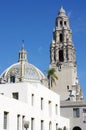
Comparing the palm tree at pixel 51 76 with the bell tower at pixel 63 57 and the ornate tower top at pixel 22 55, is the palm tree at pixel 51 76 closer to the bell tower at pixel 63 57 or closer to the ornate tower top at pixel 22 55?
the bell tower at pixel 63 57

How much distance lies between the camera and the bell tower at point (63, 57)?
123875mm

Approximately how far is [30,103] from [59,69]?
7680cm

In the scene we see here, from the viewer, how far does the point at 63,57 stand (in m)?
128

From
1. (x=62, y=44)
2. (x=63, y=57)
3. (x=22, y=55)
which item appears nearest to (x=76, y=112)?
(x=63, y=57)

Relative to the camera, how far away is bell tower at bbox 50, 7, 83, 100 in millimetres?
123875

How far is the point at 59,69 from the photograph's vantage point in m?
127

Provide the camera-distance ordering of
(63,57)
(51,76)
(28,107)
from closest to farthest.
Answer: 1. (28,107)
2. (51,76)
3. (63,57)

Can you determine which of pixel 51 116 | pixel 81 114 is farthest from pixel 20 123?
pixel 81 114

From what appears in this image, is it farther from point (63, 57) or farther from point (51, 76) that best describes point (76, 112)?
point (63, 57)

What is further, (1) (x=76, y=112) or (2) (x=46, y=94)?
(1) (x=76, y=112)

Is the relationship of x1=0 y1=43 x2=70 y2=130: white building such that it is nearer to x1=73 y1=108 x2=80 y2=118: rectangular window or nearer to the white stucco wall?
the white stucco wall

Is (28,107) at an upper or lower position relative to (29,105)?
lower

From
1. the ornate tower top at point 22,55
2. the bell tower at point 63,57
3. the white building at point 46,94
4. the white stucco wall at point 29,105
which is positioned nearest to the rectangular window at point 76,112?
the white building at point 46,94

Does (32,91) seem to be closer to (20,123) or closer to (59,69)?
(20,123)
